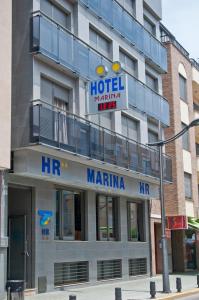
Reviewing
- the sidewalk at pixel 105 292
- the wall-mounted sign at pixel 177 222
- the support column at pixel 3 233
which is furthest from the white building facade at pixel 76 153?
the wall-mounted sign at pixel 177 222

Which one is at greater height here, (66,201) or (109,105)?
(109,105)

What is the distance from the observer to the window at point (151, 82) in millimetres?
28919

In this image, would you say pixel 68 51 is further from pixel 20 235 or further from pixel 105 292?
pixel 105 292

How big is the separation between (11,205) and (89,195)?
3.87 meters

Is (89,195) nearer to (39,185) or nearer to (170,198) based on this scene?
(39,185)

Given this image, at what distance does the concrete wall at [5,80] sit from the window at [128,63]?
31.3 ft

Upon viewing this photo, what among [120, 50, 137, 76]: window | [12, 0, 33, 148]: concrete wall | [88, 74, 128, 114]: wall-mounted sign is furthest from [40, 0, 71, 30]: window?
[120, 50, 137, 76]: window

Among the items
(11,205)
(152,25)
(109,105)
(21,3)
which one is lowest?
(11,205)

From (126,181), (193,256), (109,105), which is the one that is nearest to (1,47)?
(109,105)

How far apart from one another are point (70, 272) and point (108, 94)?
6634mm

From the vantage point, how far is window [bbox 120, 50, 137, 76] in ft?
84.6

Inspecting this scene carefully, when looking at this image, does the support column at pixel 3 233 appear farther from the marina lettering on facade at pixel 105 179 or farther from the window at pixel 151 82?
the window at pixel 151 82

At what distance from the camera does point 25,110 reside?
56.5 feet

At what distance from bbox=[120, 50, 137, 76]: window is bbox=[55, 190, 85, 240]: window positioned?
297 inches
